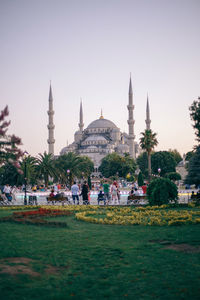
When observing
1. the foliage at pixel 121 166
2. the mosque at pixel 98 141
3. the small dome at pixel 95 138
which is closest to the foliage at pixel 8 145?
the foliage at pixel 121 166

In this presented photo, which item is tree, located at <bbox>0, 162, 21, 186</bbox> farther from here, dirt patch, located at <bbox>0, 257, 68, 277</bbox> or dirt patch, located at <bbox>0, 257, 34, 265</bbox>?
dirt patch, located at <bbox>0, 257, 68, 277</bbox>

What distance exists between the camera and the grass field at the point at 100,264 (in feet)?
13.9

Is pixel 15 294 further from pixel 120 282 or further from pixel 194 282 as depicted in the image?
pixel 194 282

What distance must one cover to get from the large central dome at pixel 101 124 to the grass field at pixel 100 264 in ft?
337

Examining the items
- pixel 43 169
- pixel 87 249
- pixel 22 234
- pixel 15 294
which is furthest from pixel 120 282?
pixel 43 169

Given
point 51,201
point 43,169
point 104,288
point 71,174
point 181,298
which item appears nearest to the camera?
point 181,298

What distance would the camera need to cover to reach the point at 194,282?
446 centimetres

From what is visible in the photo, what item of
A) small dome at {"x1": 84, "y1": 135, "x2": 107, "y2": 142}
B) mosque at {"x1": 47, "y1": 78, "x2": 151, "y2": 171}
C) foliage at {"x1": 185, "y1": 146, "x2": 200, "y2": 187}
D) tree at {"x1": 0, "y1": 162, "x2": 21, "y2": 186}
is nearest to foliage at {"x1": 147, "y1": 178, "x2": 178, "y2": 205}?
foliage at {"x1": 185, "y1": 146, "x2": 200, "y2": 187}

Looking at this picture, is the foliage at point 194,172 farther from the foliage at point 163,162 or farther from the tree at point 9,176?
the foliage at point 163,162

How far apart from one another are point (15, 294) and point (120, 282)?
4.38 ft

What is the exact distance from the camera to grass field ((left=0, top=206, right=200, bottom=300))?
4.23 metres

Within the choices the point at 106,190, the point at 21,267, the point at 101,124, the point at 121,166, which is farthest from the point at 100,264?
the point at 101,124

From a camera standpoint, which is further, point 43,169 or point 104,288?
point 43,169

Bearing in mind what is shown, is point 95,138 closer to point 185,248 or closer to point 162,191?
point 162,191
